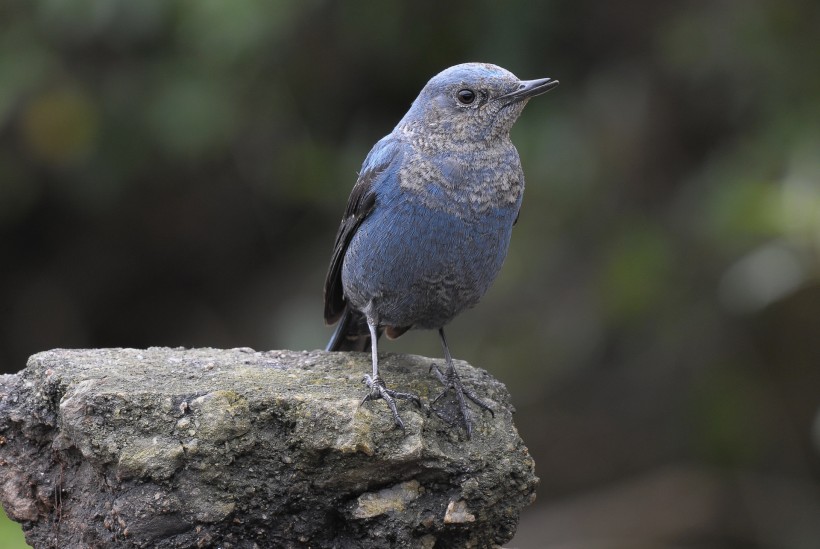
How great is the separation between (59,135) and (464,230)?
3.25 m

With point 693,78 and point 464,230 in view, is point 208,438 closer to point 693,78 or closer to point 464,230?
point 464,230

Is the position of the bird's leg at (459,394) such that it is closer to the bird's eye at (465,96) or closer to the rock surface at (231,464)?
the rock surface at (231,464)

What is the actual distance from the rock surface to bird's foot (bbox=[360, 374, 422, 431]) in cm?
3

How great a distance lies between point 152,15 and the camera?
19.5ft

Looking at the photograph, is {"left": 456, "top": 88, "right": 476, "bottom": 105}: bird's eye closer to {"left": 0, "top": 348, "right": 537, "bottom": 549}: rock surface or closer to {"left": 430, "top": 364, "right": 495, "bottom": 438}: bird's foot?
{"left": 430, "top": 364, "right": 495, "bottom": 438}: bird's foot

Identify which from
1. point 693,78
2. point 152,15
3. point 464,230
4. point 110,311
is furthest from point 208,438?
point 110,311

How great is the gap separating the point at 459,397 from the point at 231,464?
3.08ft

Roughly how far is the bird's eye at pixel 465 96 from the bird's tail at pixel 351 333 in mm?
999

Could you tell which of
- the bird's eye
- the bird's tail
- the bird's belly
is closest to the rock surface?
Answer: the bird's belly

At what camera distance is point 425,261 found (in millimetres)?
4113

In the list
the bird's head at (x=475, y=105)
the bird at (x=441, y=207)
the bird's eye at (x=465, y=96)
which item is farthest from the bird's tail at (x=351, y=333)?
the bird's eye at (x=465, y=96)

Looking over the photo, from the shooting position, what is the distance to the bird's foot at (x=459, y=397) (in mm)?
3875

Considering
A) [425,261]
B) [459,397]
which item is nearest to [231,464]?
[459,397]

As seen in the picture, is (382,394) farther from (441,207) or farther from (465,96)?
(465,96)
